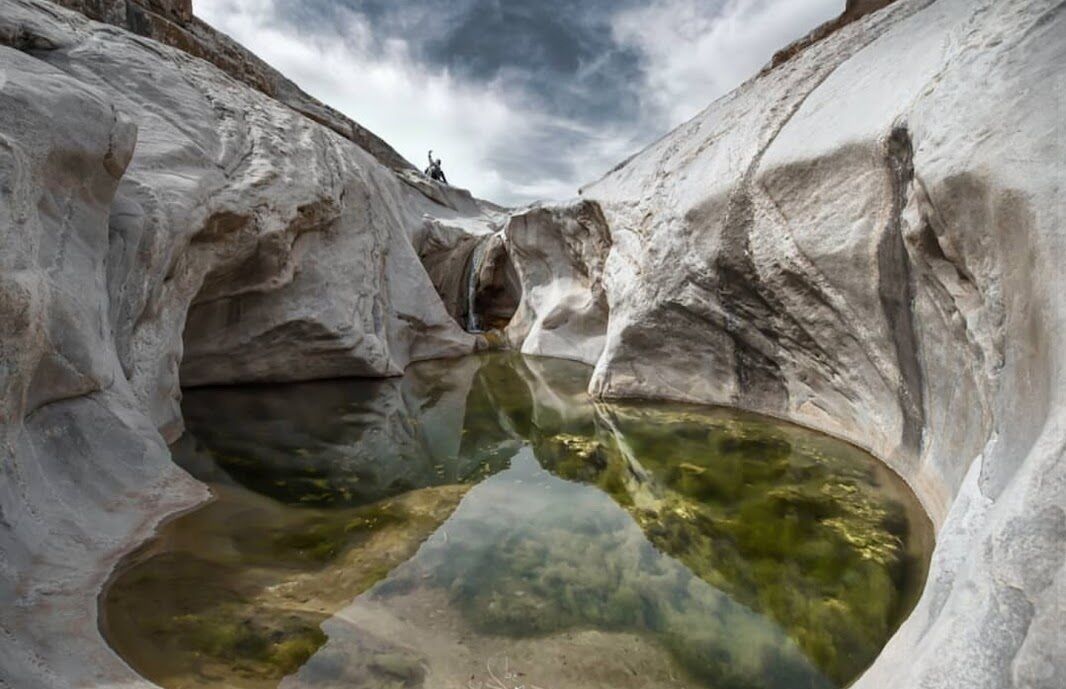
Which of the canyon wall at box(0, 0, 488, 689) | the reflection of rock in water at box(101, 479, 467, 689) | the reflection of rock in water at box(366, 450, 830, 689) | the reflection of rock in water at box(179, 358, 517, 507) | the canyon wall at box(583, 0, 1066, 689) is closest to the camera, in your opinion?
the canyon wall at box(583, 0, 1066, 689)

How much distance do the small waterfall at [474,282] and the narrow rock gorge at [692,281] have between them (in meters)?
7.92

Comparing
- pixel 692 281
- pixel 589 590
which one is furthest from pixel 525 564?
pixel 692 281

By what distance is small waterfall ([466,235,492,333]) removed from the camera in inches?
683

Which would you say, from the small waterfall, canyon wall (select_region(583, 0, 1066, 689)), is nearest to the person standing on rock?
the small waterfall

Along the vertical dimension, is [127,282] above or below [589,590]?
above

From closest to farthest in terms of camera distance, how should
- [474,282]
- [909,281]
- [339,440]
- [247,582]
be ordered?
[247,582] < [909,281] < [339,440] < [474,282]

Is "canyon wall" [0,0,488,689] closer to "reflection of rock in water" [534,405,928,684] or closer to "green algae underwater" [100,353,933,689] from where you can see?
"green algae underwater" [100,353,933,689]

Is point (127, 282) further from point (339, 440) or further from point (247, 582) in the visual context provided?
point (247, 582)

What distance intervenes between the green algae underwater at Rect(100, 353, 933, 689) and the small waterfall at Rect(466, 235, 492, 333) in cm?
1212

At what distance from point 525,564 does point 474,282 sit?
14.9 meters

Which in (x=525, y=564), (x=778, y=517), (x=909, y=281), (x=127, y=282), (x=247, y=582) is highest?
(x=909, y=281)

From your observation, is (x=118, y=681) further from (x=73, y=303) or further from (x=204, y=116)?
(x=204, y=116)

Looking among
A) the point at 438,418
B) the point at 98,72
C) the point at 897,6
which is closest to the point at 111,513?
the point at 438,418

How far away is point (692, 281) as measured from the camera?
610cm
